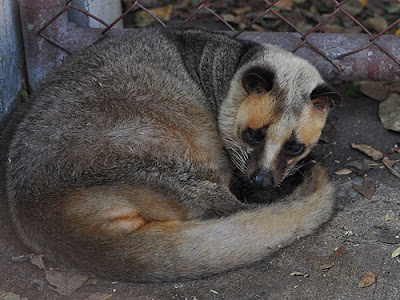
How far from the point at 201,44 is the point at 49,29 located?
1.30 m

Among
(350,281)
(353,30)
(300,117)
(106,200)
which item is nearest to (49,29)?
(106,200)

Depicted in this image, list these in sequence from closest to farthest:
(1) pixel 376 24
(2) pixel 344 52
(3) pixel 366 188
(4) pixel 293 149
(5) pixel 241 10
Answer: (4) pixel 293 149 < (3) pixel 366 188 < (2) pixel 344 52 < (1) pixel 376 24 < (5) pixel 241 10

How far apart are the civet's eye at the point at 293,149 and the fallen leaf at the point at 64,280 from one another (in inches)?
70.4

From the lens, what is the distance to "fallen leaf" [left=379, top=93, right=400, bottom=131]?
16.9ft

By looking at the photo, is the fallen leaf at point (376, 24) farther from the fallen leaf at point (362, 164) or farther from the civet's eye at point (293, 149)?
the civet's eye at point (293, 149)

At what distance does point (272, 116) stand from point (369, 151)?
A: 3.78 ft

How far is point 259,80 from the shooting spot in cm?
428

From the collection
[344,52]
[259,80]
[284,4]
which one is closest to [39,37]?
[259,80]

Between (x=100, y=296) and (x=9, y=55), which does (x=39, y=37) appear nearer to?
(x=9, y=55)

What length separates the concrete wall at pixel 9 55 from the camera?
4605mm

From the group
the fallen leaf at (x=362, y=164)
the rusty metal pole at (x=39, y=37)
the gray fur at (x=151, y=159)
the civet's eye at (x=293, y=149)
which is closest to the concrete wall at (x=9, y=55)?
the rusty metal pole at (x=39, y=37)

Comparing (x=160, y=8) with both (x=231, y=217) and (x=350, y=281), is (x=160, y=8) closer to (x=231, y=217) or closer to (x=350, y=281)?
(x=231, y=217)

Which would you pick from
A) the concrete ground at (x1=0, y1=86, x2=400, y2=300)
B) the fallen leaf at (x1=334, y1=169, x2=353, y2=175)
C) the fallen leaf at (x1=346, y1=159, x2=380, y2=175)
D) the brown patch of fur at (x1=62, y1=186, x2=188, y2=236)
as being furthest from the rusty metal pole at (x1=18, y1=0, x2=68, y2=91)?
the fallen leaf at (x1=346, y1=159, x2=380, y2=175)

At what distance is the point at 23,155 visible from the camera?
12.2 feet
